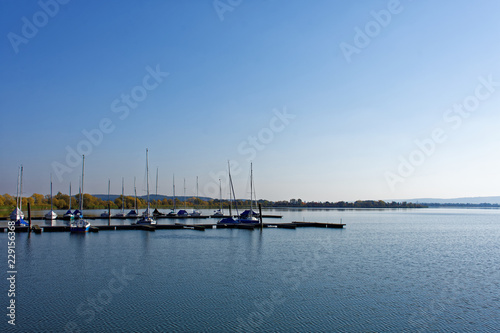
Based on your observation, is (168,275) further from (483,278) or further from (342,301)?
(483,278)

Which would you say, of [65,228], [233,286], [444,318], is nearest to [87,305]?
[233,286]

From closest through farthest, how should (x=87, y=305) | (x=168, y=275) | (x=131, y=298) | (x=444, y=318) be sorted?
(x=444, y=318) < (x=87, y=305) < (x=131, y=298) < (x=168, y=275)

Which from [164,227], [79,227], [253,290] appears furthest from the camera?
[164,227]

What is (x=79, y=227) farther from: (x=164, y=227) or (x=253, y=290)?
(x=253, y=290)

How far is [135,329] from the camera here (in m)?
16.8

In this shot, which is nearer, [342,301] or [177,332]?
[177,332]

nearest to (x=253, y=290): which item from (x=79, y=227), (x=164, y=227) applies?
(x=79, y=227)

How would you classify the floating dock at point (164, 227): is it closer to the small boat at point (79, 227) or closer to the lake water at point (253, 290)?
the small boat at point (79, 227)

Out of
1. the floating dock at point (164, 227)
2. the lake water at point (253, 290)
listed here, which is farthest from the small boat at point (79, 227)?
the lake water at point (253, 290)

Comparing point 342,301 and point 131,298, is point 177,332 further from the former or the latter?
point 342,301

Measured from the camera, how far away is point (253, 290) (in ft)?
76.3

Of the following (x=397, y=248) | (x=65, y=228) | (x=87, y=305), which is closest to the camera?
(x=87, y=305)

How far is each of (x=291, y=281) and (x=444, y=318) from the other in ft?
32.3

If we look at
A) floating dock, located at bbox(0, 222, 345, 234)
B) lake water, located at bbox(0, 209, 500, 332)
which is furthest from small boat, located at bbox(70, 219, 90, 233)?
lake water, located at bbox(0, 209, 500, 332)
